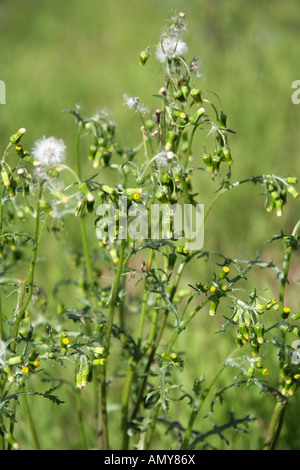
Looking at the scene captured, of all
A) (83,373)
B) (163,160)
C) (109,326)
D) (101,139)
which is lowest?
(83,373)

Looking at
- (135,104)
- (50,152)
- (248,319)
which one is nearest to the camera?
(248,319)

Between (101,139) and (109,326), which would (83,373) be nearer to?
(109,326)

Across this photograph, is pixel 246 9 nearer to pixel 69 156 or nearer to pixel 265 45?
pixel 265 45

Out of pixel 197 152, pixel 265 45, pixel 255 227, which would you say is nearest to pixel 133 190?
pixel 255 227

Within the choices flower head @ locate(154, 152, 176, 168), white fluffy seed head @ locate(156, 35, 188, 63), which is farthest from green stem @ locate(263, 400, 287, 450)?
white fluffy seed head @ locate(156, 35, 188, 63)

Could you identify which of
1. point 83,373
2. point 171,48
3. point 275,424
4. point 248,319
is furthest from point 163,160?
point 275,424

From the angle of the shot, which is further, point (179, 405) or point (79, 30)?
point (79, 30)

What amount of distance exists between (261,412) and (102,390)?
122 cm

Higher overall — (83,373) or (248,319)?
(248,319)

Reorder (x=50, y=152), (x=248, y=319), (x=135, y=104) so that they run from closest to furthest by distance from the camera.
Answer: (x=248, y=319)
(x=50, y=152)
(x=135, y=104)

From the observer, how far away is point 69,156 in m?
5.39

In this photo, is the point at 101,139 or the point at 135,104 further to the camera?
the point at 101,139

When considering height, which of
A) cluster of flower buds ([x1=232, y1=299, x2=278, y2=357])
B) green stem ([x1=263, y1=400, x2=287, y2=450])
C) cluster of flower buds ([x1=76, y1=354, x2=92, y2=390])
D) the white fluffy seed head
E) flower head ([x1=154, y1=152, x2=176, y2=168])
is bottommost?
green stem ([x1=263, y1=400, x2=287, y2=450])

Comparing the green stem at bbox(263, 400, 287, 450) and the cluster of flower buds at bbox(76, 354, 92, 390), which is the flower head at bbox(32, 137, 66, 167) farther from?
the green stem at bbox(263, 400, 287, 450)
